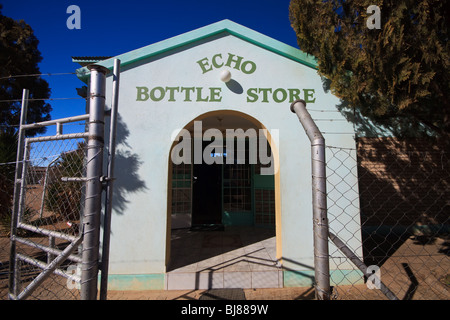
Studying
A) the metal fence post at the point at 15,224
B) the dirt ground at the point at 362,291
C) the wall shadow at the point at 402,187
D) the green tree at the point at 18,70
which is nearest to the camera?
the metal fence post at the point at 15,224

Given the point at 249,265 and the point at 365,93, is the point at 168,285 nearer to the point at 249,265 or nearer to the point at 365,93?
the point at 249,265

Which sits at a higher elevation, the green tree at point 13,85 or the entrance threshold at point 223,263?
the green tree at point 13,85

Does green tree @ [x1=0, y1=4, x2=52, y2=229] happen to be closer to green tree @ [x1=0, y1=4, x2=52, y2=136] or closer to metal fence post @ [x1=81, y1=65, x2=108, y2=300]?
green tree @ [x1=0, y1=4, x2=52, y2=136]

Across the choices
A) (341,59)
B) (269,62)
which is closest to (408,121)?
(341,59)

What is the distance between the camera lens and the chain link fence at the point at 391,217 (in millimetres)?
3412

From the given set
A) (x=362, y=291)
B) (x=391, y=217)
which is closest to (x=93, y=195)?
Answer: (x=362, y=291)

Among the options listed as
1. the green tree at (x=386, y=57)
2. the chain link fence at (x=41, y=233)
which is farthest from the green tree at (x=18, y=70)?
the green tree at (x=386, y=57)

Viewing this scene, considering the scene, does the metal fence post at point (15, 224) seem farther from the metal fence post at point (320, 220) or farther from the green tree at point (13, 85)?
the green tree at point (13, 85)

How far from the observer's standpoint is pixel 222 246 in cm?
476

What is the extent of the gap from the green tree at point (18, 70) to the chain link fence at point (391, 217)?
10.8 metres

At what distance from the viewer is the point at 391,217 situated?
583cm

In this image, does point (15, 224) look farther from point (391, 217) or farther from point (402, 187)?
point (402, 187)

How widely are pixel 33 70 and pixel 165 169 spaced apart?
15.4 m

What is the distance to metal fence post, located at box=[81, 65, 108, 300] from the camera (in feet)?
4.20
